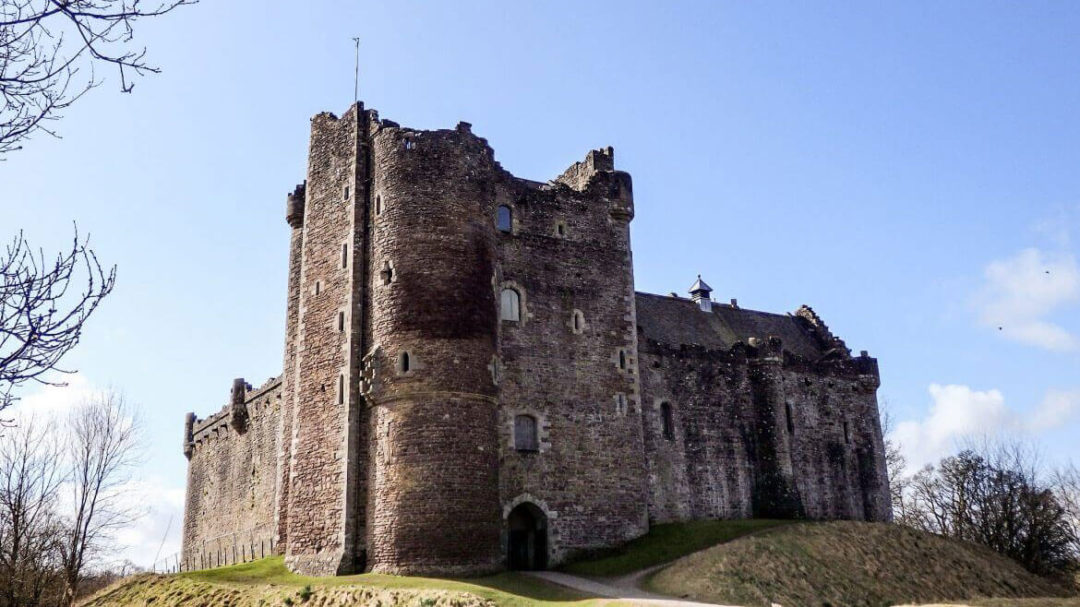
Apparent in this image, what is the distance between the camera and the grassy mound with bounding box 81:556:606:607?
25391 millimetres

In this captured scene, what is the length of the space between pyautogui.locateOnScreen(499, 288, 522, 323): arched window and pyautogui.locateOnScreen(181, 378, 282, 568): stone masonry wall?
1129cm

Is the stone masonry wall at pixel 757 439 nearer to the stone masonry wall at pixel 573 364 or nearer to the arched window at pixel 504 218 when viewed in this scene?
the stone masonry wall at pixel 573 364

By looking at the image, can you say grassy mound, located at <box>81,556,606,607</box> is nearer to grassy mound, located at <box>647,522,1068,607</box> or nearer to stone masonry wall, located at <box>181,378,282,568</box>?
grassy mound, located at <box>647,522,1068,607</box>

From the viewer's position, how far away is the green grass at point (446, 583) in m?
25.5

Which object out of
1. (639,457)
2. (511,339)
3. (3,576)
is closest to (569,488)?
(639,457)

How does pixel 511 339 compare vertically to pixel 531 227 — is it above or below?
below

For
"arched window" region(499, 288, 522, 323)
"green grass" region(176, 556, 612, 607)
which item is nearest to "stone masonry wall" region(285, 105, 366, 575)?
"green grass" region(176, 556, 612, 607)

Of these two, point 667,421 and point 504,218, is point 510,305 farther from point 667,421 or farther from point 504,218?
point 667,421

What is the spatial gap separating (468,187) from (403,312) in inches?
213

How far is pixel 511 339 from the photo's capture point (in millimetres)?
34438

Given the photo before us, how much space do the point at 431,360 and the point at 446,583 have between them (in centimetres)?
735

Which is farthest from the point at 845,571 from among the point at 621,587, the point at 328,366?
the point at 328,366

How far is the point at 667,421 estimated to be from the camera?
3944cm

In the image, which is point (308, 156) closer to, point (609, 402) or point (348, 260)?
point (348, 260)
